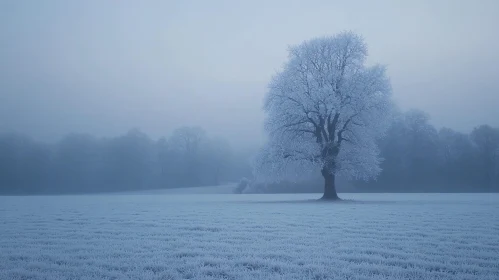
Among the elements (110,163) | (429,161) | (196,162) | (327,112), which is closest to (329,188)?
(327,112)

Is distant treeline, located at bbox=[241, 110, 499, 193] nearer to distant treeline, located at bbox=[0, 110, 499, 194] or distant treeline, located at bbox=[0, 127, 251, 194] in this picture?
distant treeline, located at bbox=[0, 110, 499, 194]

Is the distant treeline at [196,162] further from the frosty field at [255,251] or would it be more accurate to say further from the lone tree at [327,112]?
the frosty field at [255,251]

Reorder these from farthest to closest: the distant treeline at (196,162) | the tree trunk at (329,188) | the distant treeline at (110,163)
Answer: the distant treeline at (110,163), the distant treeline at (196,162), the tree trunk at (329,188)

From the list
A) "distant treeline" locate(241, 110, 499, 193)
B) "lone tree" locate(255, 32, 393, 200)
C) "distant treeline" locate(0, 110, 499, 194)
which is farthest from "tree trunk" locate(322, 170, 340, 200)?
"distant treeline" locate(0, 110, 499, 194)

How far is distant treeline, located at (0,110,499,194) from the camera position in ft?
208

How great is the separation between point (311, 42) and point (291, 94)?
18.6 feet

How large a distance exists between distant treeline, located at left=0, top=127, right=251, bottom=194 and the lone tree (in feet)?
154

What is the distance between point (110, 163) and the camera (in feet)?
253

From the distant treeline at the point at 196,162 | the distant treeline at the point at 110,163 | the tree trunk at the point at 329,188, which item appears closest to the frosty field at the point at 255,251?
the tree trunk at the point at 329,188

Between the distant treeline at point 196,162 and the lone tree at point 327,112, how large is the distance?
103ft

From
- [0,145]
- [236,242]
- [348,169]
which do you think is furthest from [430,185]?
[0,145]

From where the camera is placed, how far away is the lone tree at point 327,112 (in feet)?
110

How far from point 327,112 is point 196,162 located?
5021 cm

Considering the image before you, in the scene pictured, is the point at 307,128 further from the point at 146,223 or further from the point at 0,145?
the point at 0,145
